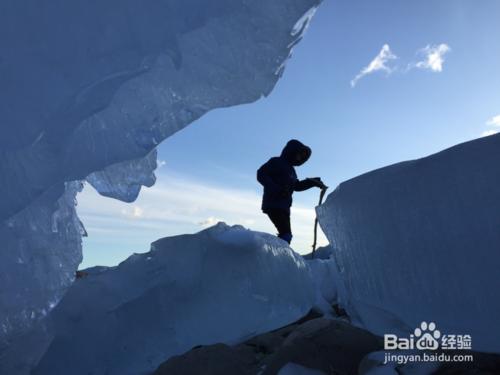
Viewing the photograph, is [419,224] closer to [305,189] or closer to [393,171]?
[393,171]

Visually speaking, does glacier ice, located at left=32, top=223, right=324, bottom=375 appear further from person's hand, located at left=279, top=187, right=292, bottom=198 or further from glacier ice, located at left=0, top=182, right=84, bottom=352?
person's hand, located at left=279, top=187, right=292, bottom=198

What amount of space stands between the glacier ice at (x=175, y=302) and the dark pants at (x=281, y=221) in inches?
91.5

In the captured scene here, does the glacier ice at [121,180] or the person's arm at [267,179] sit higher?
the person's arm at [267,179]

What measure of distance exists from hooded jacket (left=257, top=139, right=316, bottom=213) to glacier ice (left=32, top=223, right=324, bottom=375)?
2.34m

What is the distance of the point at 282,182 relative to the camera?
4.41m

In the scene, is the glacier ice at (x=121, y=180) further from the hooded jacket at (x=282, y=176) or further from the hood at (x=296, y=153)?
the hood at (x=296, y=153)

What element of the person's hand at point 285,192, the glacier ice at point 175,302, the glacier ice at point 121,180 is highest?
the person's hand at point 285,192

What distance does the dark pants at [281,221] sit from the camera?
4.41 m

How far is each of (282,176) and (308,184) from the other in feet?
1.14

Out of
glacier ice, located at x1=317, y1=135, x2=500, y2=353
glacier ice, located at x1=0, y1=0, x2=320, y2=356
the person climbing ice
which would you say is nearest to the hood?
the person climbing ice

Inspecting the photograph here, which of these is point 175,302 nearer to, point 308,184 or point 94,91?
point 94,91

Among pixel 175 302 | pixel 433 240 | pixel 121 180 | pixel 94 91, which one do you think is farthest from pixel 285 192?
pixel 94 91

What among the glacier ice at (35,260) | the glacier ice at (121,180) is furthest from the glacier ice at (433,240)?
the glacier ice at (35,260)

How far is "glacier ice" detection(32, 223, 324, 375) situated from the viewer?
1.67 m
